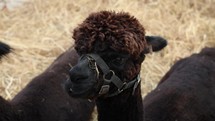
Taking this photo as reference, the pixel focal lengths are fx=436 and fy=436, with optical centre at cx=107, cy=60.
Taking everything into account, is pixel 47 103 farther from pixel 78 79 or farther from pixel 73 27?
pixel 73 27

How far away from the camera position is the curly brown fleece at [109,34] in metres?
3.71

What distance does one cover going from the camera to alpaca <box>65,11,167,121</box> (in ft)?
11.9

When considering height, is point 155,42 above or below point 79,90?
below

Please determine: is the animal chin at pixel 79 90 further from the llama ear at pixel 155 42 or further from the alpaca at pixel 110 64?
the llama ear at pixel 155 42

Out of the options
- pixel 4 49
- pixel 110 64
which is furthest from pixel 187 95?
pixel 4 49

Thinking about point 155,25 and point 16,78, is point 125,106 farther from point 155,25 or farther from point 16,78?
point 155,25

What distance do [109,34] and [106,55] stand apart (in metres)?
0.18

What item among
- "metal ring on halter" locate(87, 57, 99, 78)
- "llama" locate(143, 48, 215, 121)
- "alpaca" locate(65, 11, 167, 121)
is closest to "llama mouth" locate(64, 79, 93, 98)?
"alpaca" locate(65, 11, 167, 121)

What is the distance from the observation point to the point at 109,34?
12.2ft

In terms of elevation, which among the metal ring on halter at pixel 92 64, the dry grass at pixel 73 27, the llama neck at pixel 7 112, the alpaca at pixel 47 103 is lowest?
the dry grass at pixel 73 27

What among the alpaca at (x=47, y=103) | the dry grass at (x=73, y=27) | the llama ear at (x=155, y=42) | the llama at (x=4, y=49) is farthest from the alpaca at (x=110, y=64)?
the dry grass at (x=73, y=27)

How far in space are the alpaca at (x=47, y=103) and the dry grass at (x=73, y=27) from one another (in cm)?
150

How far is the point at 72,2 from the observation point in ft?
34.0

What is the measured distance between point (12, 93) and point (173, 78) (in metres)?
2.78
